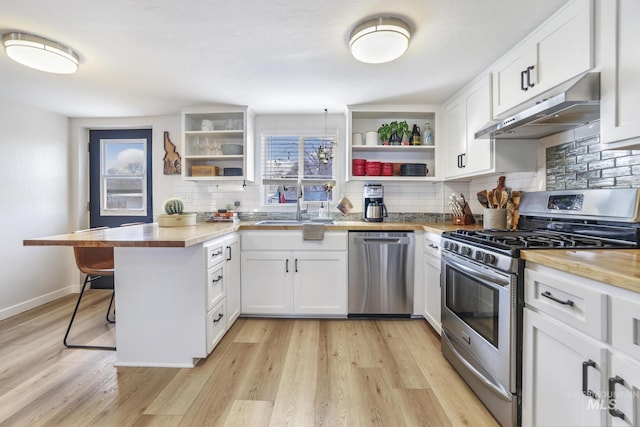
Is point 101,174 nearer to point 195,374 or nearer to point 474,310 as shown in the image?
point 195,374

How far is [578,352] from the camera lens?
1.08m

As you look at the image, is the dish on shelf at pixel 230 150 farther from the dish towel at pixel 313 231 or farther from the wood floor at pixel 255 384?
the wood floor at pixel 255 384

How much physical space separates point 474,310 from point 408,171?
5.88 ft

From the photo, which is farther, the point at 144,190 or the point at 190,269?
the point at 144,190

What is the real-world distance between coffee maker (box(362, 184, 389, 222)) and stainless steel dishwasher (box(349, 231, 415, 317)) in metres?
0.49

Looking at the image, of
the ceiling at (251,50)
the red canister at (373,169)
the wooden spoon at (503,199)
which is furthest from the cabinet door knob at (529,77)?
the red canister at (373,169)

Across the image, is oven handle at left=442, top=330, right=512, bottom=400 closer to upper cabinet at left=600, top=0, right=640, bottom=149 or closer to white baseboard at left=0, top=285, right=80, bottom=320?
upper cabinet at left=600, top=0, right=640, bottom=149

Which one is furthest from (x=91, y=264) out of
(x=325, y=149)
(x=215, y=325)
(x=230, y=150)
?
(x=325, y=149)

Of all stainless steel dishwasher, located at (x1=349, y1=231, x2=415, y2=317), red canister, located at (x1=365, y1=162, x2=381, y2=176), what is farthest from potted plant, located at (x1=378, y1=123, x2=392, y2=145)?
stainless steel dishwasher, located at (x1=349, y1=231, x2=415, y2=317)

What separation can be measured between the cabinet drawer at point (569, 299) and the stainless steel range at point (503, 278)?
0.24ft

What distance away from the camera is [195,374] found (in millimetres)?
1938

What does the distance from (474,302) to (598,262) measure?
74 centimetres

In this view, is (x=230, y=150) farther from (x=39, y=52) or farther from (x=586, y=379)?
(x=586, y=379)

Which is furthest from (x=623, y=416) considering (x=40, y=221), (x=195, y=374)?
(x=40, y=221)
